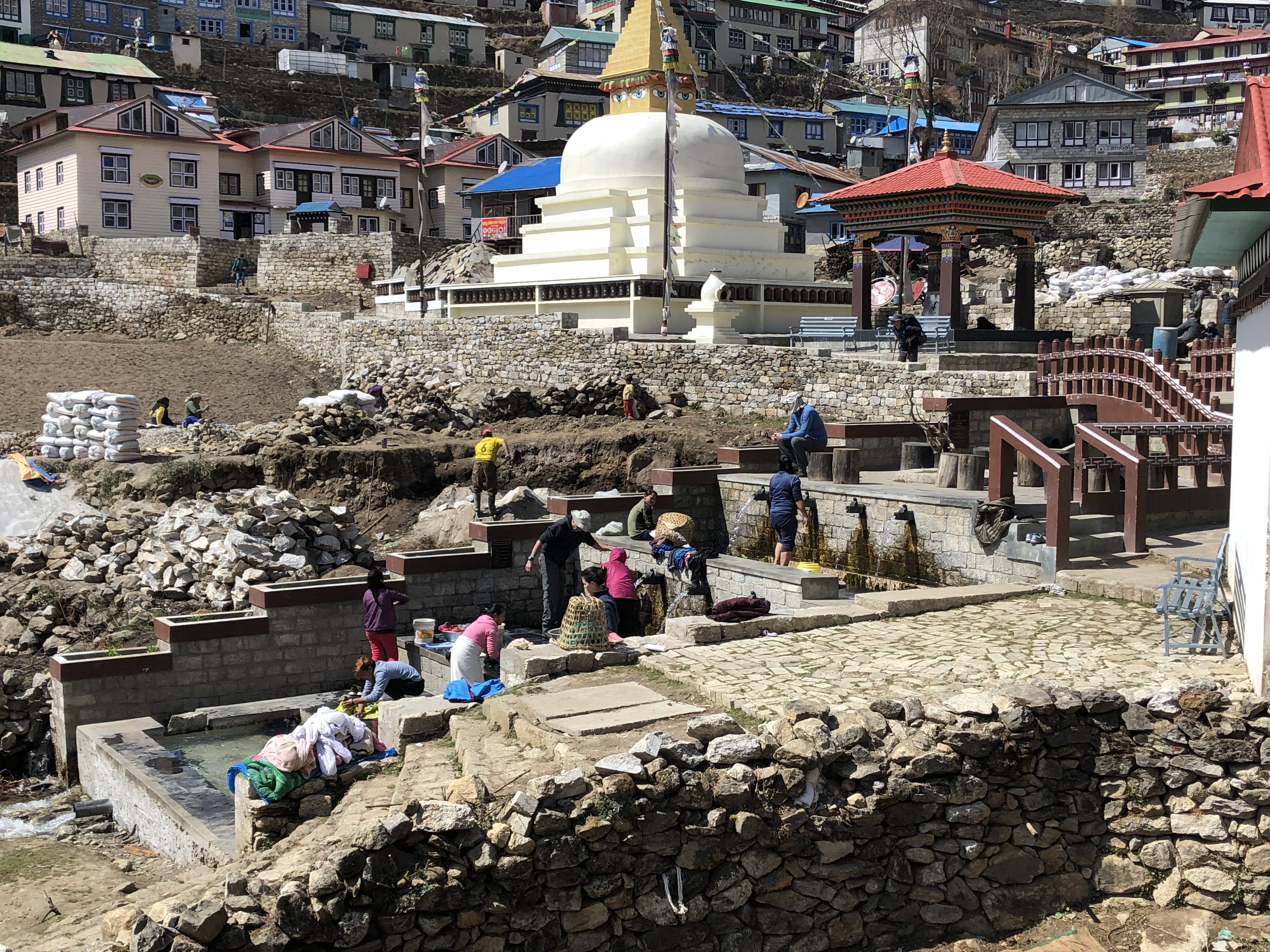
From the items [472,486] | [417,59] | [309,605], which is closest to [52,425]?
[472,486]

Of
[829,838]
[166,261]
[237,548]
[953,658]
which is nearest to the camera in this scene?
[829,838]

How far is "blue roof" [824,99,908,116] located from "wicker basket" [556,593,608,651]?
190 feet

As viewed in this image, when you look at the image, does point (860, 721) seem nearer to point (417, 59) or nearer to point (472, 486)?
point (472, 486)

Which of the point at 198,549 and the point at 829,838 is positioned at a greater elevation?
the point at 198,549

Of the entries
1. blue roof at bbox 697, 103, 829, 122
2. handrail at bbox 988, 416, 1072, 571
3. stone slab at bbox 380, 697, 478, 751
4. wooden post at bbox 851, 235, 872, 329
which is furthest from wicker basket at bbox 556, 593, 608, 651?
blue roof at bbox 697, 103, 829, 122

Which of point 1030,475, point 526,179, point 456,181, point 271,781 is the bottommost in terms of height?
point 271,781

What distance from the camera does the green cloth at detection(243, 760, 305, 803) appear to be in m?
8.58

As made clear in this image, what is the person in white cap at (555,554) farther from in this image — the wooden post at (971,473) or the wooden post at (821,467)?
the wooden post at (971,473)

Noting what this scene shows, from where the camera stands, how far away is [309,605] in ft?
48.5

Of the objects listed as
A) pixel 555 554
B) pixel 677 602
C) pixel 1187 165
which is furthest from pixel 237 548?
pixel 1187 165

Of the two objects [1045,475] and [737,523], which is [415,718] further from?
[737,523]

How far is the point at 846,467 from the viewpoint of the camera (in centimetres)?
1683

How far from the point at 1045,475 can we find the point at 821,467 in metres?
4.73

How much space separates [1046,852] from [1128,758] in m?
0.83
